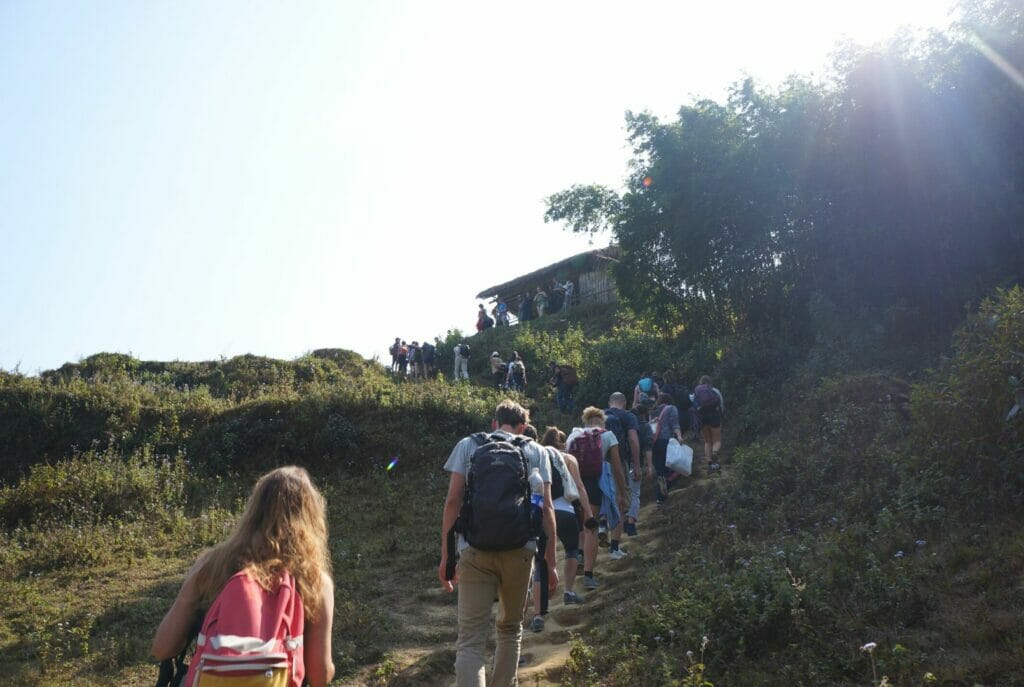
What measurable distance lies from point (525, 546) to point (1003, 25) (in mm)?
16229

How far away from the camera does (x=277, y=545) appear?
3.51 meters

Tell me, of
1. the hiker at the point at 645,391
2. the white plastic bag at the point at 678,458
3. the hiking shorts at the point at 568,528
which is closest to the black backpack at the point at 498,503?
the hiking shorts at the point at 568,528

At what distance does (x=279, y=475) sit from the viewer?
145 inches

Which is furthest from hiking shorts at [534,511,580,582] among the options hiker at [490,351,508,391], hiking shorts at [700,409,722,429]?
hiker at [490,351,508,391]

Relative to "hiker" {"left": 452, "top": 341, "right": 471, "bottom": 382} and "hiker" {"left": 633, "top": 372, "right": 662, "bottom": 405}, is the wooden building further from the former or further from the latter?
"hiker" {"left": 633, "top": 372, "right": 662, "bottom": 405}

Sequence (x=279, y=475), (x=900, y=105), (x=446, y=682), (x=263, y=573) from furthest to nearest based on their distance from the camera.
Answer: (x=900, y=105) < (x=446, y=682) < (x=279, y=475) < (x=263, y=573)

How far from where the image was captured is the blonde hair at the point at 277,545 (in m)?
3.46

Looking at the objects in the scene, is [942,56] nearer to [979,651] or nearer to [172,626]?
[979,651]

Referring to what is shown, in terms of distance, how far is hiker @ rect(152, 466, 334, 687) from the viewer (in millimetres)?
3254

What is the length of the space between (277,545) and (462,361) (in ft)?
91.8

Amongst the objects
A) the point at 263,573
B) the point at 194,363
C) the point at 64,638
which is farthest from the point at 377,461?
the point at 194,363

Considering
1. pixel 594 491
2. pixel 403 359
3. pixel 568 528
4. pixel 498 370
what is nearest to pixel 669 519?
pixel 594 491

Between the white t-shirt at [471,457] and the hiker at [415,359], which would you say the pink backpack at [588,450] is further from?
the hiker at [415,359]

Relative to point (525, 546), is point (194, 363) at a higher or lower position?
higher
